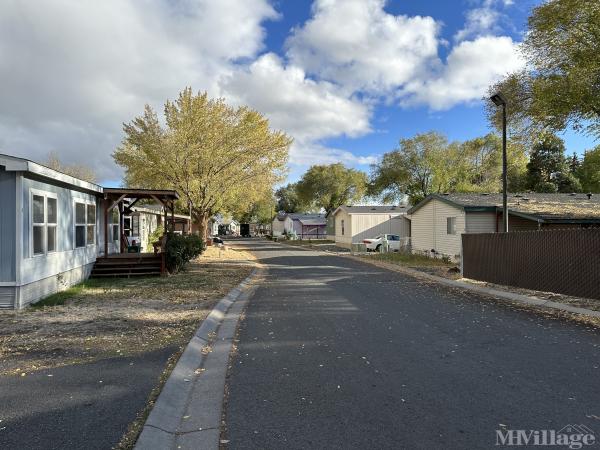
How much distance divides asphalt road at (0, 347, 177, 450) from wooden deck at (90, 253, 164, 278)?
10202 mm

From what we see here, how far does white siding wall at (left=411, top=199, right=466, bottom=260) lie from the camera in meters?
21.2

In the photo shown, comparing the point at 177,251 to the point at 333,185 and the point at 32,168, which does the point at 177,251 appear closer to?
the point at 32,168

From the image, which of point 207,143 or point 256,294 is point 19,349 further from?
point 207,143

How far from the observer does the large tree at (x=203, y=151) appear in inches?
1013

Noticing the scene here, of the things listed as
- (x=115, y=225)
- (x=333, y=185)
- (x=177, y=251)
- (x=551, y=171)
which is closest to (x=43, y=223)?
(x=177, y=251)

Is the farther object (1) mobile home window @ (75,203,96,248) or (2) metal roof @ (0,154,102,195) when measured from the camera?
(1) mobile home window @ (75,203,96,248)

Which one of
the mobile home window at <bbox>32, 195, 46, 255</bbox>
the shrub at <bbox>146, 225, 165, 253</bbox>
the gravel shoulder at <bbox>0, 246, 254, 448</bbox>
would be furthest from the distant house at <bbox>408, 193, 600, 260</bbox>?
the shrub at <bbox>146, 225, 165, 253</bbox>

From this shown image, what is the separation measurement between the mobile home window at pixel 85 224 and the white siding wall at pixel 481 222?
51.6ft

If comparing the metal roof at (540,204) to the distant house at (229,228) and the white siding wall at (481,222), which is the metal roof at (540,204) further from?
the distant house at (229,228)

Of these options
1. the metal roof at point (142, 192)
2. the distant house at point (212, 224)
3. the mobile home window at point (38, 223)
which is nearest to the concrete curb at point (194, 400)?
the mobile home window at point (38, 223)

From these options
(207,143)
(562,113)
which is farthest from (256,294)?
(207,143)

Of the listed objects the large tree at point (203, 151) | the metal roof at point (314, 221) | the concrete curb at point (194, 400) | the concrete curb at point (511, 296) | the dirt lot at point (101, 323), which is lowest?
the concrete curb at point (511, 296)

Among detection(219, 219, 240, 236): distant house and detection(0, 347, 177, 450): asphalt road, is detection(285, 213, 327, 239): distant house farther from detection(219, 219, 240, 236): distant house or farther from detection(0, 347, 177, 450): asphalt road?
detection(0, 347, 177, 450): asphalt road

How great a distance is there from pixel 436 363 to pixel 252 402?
240 centimetres
